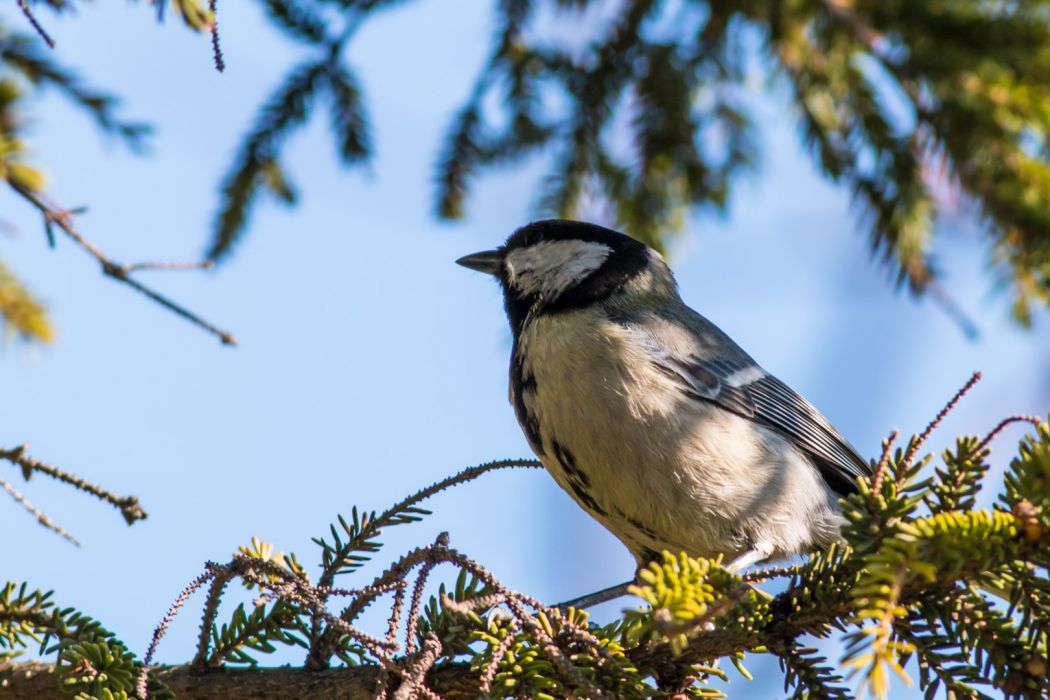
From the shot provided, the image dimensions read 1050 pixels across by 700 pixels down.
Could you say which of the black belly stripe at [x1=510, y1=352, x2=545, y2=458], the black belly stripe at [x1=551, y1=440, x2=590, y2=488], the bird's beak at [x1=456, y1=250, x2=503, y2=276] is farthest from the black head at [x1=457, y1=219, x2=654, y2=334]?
the black belly stripe at [x1=551, y1=440, x2=590, y2=488]

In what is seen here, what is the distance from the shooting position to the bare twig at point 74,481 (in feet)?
6.16

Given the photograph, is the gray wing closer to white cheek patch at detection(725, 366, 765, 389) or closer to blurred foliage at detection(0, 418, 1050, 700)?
white cheek patch at detection(725, 366, 765, 389)

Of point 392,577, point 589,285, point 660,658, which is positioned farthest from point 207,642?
point 589,285

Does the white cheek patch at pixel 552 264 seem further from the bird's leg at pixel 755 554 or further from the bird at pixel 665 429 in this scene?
the bird's leg at pixel 755 554

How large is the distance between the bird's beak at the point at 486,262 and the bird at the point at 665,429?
0.27 metres

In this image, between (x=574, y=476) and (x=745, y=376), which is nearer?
(x=574, y=476)

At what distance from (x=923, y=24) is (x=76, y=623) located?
3.17 m

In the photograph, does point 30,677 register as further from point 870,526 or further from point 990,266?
point 990,266

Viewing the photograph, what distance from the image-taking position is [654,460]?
3.13 m

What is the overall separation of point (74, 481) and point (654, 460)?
68.5 inches

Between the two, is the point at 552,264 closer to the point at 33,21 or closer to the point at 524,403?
the point at 524,403

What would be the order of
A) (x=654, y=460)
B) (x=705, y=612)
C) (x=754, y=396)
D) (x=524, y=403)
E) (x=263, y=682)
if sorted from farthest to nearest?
(x=754, y=396), (x=524, y=403), (x=654, y=460), (x=263, y=682), (x=705, y=612)

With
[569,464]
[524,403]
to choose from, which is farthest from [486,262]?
[569,464]

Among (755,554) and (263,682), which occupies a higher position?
(755,554)
